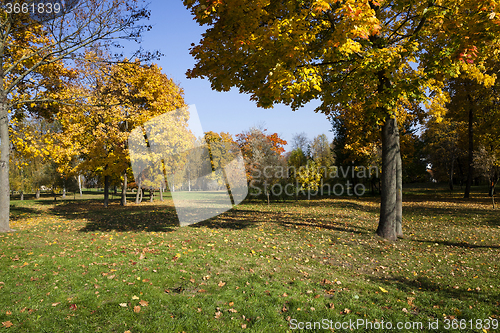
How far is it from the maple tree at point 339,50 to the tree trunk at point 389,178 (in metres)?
0.03

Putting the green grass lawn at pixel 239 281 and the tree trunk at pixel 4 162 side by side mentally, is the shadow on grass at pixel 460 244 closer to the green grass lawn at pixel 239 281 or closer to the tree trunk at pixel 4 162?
the green grass lawn at pixel 239 281

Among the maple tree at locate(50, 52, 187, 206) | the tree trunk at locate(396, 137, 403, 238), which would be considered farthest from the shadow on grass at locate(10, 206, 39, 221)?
the tree trunk at locate(396, 137, 403, 238)

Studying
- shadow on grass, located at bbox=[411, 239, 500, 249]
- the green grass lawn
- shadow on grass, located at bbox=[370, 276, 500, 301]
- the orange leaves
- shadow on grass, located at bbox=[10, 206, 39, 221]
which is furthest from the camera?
shadow on grass, located at bbox=[10, 206, 39, 221]

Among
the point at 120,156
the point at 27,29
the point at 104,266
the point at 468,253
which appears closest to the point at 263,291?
the point at 104,266

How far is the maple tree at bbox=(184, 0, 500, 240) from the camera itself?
6977 mm

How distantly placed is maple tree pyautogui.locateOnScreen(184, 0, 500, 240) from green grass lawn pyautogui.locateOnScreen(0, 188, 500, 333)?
2.63 m

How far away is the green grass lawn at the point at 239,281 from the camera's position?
4.08m

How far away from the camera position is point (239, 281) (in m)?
5.49

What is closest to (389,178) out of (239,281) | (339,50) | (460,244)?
(460,244)

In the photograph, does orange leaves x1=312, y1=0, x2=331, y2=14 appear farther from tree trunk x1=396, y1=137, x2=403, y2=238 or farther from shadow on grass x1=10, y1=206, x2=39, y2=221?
shadow on grass x1=10, y1=206, x2=39, y2=221

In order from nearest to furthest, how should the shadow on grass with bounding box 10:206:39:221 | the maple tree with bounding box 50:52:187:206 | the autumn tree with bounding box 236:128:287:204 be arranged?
1. the shadow on grass with bounding box 10:206:39:221
2. the maple tree with bounding box 50:52:187:206
3. the autumn tree with bounding box 236:128:287:204

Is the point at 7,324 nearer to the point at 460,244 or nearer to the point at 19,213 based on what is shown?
the point at 460,244

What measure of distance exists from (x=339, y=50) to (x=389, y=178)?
4.99 metres

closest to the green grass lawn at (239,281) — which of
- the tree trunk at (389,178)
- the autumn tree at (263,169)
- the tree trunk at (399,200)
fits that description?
the tree trunk at (399,200)
